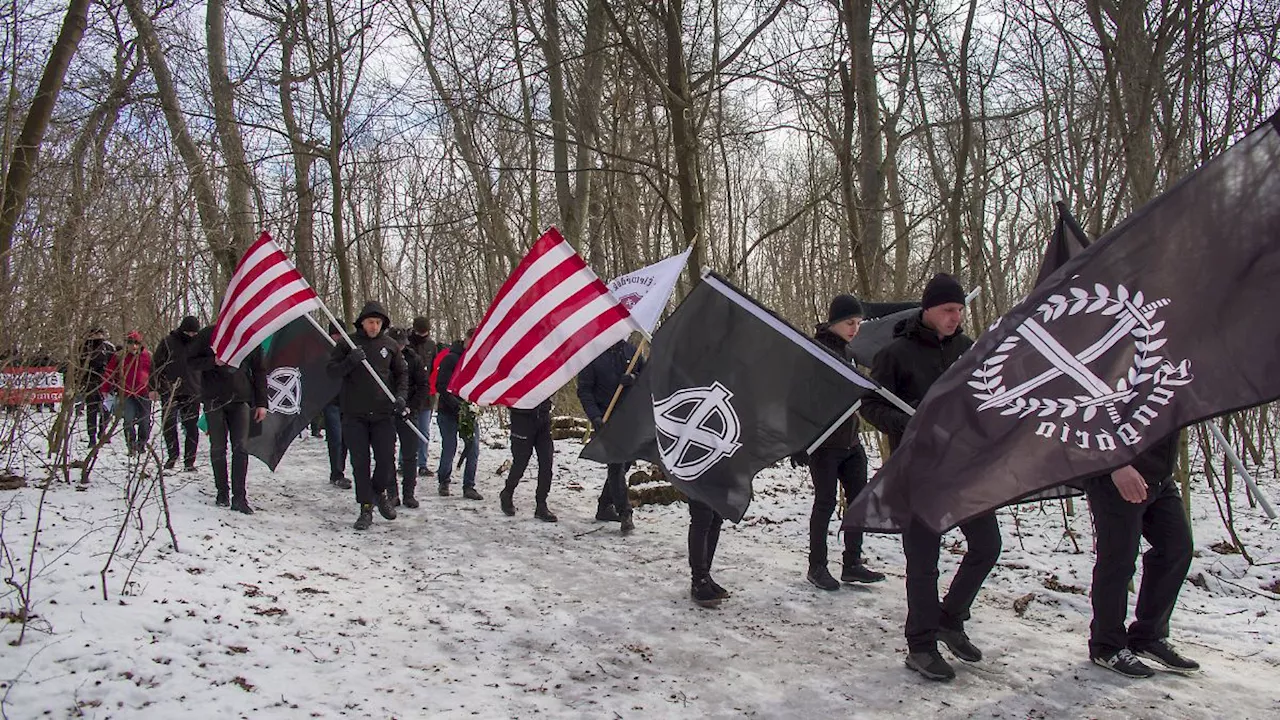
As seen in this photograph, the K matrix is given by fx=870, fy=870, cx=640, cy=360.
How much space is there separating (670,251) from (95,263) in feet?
61.6

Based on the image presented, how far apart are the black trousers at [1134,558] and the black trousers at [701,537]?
234 centimetres

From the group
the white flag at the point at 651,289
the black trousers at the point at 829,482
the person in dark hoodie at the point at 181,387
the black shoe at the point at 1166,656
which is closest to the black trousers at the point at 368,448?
the white flag at the point at 651,289

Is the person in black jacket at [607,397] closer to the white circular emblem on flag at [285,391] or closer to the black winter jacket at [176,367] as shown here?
the white circular emblem on flag at [285,391]

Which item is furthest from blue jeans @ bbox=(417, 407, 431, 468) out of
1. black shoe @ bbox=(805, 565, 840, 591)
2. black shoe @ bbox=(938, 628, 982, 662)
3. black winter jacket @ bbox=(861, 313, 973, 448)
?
black shoe @ bbox=(938, 628, 982, 662)

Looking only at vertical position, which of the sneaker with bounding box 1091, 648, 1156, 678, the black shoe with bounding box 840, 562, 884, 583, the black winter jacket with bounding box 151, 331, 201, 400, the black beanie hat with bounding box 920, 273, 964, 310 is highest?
the black beanie hat with bounding box 920, 273, 964, 310

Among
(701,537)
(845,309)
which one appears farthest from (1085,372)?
(701,537)

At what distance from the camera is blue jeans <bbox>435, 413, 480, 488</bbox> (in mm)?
10211

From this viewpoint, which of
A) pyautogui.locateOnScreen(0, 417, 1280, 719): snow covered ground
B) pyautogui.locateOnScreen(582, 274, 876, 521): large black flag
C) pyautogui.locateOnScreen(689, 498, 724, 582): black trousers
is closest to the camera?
pyautogui.locateOnScreen(0, 417, 1280, 719): snow covered ground

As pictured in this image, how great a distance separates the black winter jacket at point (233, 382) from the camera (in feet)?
28.2

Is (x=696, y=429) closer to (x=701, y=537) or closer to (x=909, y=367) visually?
(x=701, y=537)

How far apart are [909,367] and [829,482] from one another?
1.60 metres

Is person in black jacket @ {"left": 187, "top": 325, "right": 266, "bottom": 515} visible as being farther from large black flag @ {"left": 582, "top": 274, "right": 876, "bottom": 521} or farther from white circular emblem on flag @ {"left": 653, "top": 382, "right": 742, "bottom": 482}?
white circular emblem on flag @ {"left": 653, "top": 382, "right": 742, "bottom": 482}

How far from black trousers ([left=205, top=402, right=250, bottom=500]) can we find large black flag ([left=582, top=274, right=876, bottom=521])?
493 cm

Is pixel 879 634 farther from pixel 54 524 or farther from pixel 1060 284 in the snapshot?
pixel 54 524
